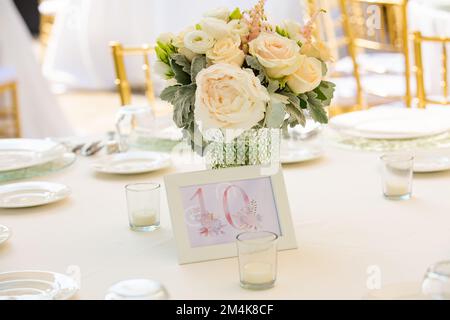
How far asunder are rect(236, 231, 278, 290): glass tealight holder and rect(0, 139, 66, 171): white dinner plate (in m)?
0.89

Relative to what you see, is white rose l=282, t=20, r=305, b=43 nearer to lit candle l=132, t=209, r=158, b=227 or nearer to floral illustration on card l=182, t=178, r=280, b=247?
floral illustration on card l=182, t=178, r=280, b=247

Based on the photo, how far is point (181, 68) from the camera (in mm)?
1425

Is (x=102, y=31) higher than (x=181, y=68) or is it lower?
lower

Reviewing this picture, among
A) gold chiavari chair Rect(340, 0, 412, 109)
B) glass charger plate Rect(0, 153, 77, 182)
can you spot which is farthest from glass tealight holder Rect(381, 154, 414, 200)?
gold chiavari chair Rect(340, 0, 412, 109)

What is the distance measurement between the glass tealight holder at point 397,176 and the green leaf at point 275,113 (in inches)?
15.1

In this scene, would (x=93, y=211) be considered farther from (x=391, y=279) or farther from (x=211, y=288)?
(x=391, y=279)

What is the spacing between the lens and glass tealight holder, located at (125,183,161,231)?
60.3 inches

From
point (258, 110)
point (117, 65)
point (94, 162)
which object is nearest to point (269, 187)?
point (258, 110)

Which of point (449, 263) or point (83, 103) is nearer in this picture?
point (449, 263)

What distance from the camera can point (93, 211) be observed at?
168 cm

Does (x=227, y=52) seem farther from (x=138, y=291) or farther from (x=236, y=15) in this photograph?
(x=138, y=291)

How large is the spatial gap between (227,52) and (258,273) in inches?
14.2

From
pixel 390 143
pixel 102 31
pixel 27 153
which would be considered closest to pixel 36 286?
pixel 27 153
